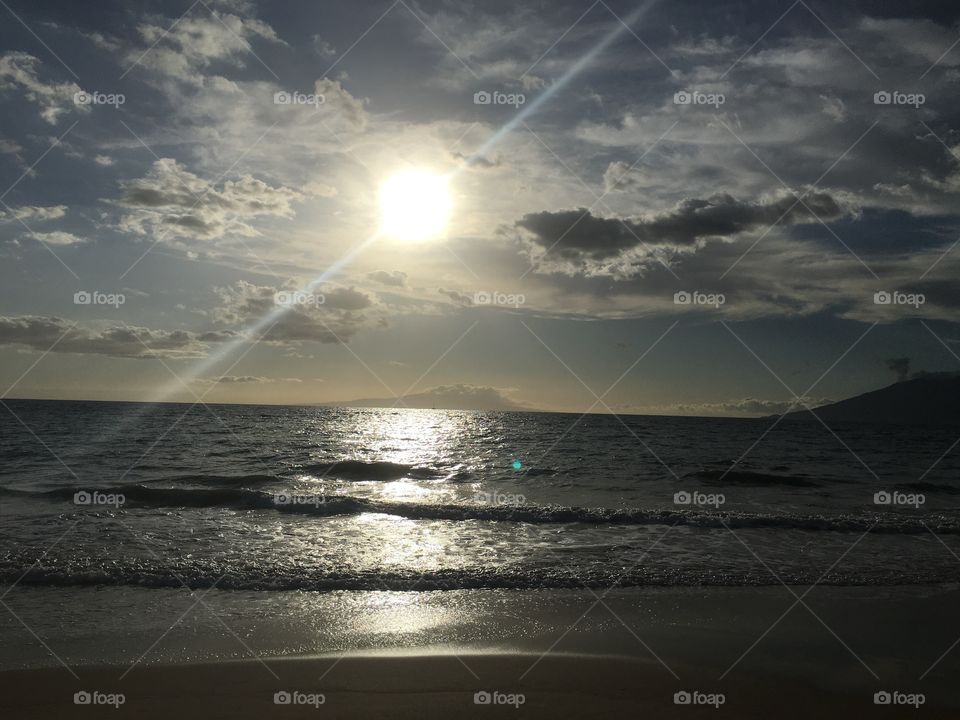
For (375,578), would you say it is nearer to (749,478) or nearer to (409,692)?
(409,692)

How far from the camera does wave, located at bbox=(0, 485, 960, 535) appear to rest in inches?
676

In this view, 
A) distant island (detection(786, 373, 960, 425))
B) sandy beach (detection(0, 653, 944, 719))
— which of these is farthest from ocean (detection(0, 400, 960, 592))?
distant island (detection(786, 373, 960, 425))

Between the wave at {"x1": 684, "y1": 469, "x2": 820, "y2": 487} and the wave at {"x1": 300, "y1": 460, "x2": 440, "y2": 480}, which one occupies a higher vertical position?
the wave at {"x1": 300, "y1": 460, "x2": 440, "y2": 480}

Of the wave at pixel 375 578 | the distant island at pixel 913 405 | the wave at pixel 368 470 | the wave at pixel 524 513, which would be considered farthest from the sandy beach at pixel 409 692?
the distant island at pixel 913 405

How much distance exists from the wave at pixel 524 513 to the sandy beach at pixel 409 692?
10.2 metres

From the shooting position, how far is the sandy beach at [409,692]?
5.81 m

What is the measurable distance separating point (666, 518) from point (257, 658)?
1358 centimetres

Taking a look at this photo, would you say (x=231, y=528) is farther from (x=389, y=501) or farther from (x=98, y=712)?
(x=98, y=712)

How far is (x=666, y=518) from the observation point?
58.1ft

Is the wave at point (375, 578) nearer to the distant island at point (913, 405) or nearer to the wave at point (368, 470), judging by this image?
the wave at point (368, 470)

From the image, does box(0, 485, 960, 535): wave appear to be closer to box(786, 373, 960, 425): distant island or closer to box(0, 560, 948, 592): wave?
box(0, 560, 948, 592): wave

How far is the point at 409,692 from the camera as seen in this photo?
619cm

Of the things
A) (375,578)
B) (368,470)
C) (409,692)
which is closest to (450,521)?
(375,578)

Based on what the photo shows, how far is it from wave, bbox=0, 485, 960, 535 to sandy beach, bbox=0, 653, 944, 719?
1022 cm
